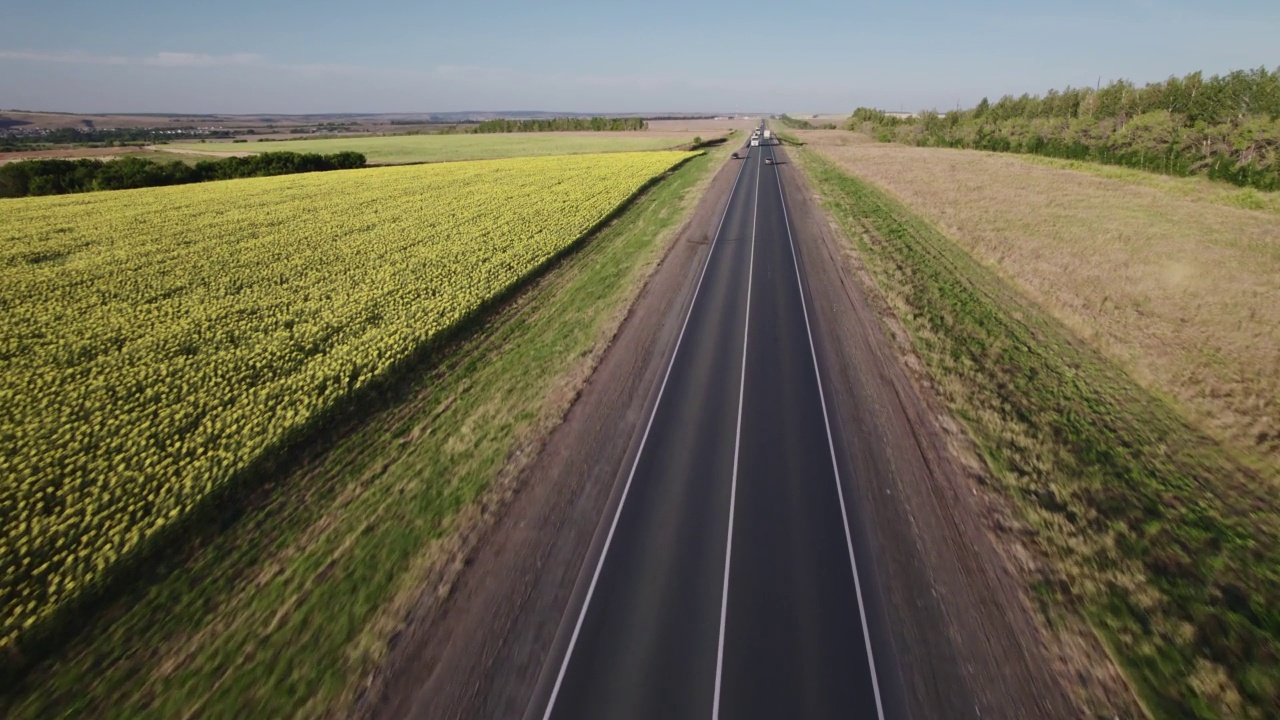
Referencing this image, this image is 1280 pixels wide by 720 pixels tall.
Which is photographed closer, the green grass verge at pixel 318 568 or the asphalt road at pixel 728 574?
the asphalt road at pixel 728 574

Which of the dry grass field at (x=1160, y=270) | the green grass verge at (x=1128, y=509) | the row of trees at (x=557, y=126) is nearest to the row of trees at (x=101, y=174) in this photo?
the dry grass field at (x=1160, y=270)

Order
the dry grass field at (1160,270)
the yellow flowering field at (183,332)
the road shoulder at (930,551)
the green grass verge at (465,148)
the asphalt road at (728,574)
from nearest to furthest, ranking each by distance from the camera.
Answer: the asphalt road at (728,574) < the road shoulder at (930,551) < the yellow flowering field at (183,332) < the dry grass field at (1160,270) < the green grass verge at (465,148)

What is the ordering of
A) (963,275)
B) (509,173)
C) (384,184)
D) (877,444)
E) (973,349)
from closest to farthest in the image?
(877,444) → (973,349) → (963,275) → (384,184) → (509,173)

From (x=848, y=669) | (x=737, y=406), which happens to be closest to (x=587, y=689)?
(x=848, y=669)

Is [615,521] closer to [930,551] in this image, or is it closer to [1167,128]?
[930,551]

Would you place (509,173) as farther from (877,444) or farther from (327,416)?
(877,444)

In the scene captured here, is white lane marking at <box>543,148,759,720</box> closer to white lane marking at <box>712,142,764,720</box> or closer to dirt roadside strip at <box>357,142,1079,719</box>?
dirt roadside strip at <box>357,142,1079,719</box>

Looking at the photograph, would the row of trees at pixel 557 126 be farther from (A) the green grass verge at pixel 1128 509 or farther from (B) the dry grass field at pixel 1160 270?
(A) the green grass verge at pixel 1128 509
